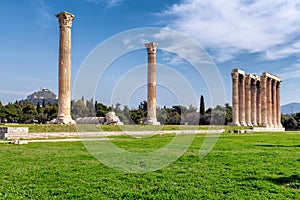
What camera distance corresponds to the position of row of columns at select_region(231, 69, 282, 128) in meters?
64.8

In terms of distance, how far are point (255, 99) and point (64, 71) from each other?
4761 centimetres

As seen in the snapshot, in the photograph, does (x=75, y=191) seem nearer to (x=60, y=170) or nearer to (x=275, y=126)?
(x=60, y=170)

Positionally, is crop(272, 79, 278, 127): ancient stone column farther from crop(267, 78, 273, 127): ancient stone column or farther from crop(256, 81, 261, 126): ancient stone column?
crop(256, 81, 261, 126): ancient stone column

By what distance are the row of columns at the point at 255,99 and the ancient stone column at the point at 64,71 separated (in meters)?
37.3

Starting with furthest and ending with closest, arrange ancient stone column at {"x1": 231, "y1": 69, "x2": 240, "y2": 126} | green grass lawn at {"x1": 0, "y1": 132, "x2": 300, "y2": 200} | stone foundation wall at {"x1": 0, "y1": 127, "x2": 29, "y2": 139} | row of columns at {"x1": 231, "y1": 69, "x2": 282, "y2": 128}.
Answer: row of columns at {"x1": 231, "y1": 69, "x2": 282, "y2": 128} < ancient stone column at {"x1": 231, "y1": 69, "x2": 240, "y2": 126} < stone foundation wall at {"x1": 0, "y1": 127, "x2": 29, "y2": 139} < green grass lawn at {"x1": 0, "y1": 132, "x2": 300, "y2": 200}

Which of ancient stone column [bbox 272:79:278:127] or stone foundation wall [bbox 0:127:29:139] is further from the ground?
ancient stone column [bbox 272:79:278:127]

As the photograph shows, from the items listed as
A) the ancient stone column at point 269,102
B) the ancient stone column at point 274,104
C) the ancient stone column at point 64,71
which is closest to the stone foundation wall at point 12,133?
the ancient stone column at point 64,71

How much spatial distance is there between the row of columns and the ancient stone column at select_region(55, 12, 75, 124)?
122ft

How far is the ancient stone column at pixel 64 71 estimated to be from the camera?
34812 mm

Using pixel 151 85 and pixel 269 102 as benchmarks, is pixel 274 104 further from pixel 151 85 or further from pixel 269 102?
pixel 151 85

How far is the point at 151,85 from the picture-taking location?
4694 centimetres

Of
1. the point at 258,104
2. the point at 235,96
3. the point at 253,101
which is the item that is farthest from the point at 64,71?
the point at 258,104

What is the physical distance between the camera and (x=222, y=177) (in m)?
10.6

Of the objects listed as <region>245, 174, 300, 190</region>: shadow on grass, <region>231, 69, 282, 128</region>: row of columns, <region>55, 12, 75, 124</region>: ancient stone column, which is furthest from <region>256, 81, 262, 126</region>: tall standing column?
<region>245, 174, 300, 190</region>: shadow on grass
